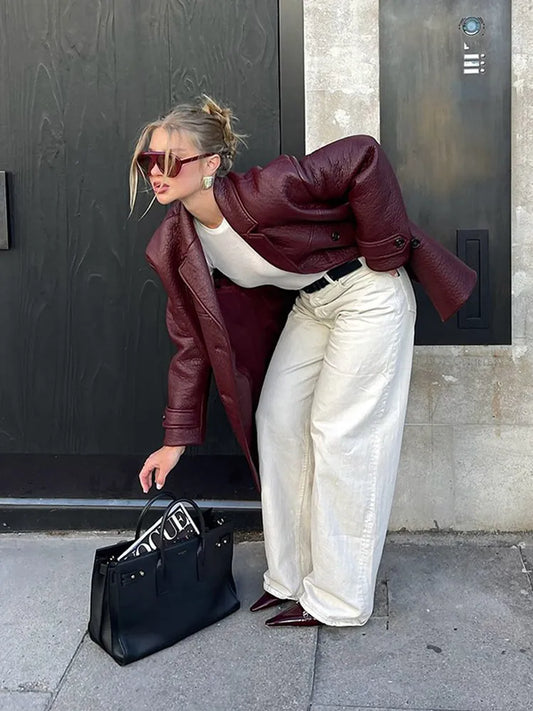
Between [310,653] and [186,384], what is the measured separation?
106 centimetres

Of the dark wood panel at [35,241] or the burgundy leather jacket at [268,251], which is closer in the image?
the burgundy leather jacket at [268,251]

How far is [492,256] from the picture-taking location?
3.59 meters

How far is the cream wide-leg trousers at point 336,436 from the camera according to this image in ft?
9.21

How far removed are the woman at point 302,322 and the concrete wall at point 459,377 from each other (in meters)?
0.81

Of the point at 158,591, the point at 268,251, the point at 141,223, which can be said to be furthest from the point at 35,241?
the point at 158,591

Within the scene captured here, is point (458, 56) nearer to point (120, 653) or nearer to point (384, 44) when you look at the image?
point (384, 44)

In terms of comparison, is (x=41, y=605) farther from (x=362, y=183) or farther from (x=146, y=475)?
(x=362, y=183)

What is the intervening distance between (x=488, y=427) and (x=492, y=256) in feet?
2.60

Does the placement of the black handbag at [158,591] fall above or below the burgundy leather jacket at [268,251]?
below

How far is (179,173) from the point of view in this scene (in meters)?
2.58

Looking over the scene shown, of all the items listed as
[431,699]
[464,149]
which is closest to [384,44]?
[464,149]

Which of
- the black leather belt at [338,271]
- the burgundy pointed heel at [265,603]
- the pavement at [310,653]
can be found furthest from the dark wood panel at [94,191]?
the black leather belt at [338,271]

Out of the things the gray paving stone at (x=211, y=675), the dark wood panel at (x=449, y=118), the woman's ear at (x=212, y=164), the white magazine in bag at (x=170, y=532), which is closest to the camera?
the gray paving stone at (x=211, y=675)

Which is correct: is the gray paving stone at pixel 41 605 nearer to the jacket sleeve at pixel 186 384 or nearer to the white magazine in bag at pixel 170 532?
the white magazine in bag at pixel 170 532
